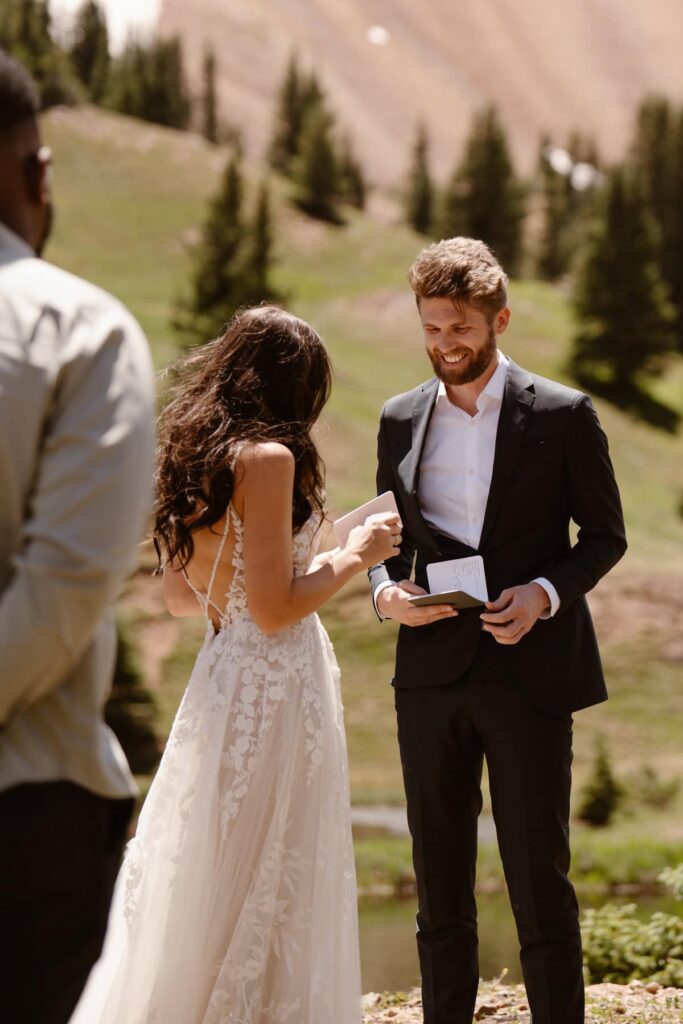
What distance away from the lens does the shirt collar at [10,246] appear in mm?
2300

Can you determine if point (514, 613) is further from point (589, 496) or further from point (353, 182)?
point (353, 182)

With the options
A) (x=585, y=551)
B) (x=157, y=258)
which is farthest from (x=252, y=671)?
(x=157, y=258)

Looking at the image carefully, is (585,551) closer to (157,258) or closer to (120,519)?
(120,519)

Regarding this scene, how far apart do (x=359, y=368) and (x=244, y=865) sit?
39614mm

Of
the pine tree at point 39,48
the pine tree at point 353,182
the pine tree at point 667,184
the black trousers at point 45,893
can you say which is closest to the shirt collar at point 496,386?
the black trousers at point 45,893

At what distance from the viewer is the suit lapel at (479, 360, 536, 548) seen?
441 centimetres

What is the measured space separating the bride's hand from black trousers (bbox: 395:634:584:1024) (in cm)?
56

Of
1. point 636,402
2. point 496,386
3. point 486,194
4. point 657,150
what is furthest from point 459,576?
point 657,150

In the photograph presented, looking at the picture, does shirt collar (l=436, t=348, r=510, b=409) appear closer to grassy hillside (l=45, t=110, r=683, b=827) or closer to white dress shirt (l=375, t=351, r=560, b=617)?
white dress shirt (l=375, t=351, r=560, b=617)

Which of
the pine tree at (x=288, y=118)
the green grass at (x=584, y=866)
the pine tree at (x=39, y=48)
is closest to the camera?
the green grass at (x=584, y=866)

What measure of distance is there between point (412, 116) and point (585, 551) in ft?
516

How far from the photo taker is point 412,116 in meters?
154

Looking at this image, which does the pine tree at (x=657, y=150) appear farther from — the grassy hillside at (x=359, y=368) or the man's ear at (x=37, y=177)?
the man's ear at (x=37, y=177)

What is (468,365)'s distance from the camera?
4535mm
